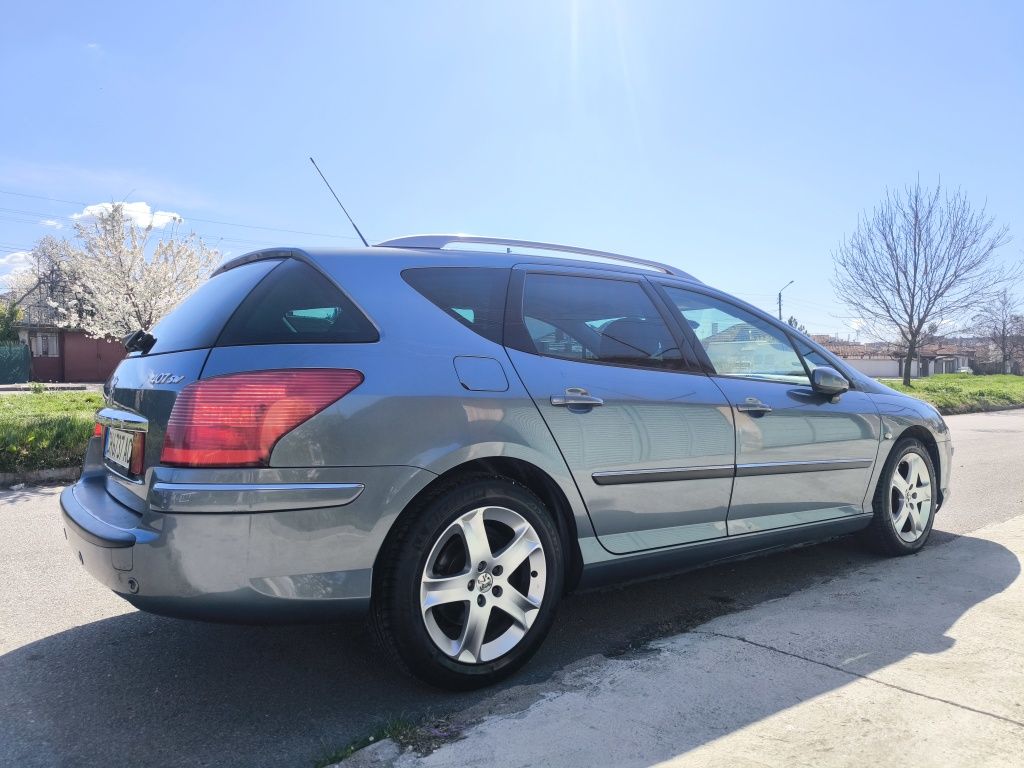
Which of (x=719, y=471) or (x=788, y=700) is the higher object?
(x=719, y=471)

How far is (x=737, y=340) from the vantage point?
379cm

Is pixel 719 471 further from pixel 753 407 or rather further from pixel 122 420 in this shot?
pixel 122 420

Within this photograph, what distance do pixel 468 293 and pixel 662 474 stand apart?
42.2 inches

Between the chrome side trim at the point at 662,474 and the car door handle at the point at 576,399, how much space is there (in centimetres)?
27

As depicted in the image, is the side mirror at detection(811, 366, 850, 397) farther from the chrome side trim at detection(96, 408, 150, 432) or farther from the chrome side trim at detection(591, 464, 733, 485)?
the chrome side trim at detection(96, 408, 150, 432)

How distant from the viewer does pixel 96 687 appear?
2.73 m

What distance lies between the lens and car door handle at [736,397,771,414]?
138 inches

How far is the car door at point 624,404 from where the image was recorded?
2902mm

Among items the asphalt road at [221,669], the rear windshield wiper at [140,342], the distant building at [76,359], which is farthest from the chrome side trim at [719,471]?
the distant building at [76,359]

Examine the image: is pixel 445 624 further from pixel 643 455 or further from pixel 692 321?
pixel 692 321

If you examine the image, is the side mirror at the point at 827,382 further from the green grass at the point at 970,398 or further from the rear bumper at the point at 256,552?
→ the green grass at the point at 970,398

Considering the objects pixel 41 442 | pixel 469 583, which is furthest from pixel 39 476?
pixel 469 583

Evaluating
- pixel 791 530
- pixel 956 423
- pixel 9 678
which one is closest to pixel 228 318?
pixel 9 678

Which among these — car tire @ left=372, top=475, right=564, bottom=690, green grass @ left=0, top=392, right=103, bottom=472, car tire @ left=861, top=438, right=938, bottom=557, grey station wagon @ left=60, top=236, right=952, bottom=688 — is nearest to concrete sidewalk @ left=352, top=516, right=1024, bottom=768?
car tire @ left=372, top=475, right=564, bottom=690
